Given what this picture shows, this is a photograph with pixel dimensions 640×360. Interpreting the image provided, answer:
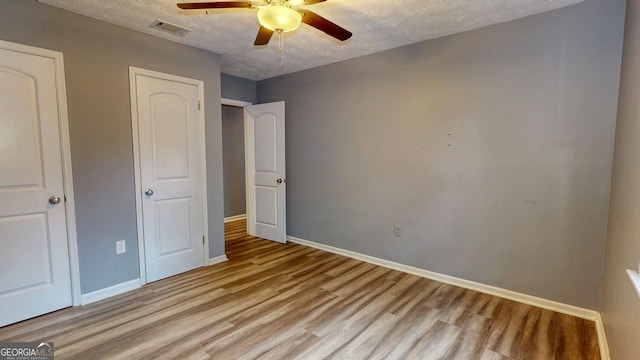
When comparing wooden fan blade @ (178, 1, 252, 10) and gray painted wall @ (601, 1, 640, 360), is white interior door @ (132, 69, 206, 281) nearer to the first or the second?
wooden fan blade @ (178, 1, 252, 10)

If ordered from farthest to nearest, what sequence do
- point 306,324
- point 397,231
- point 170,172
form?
point 397,231 < point 170,172 < point 306,324

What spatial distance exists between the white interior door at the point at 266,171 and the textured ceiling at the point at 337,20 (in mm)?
1079

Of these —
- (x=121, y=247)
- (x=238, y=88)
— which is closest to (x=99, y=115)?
(x=121, y=247)

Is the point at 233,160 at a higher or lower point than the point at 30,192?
higher

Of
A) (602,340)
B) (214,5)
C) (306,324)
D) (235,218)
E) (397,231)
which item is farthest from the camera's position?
(235,218)

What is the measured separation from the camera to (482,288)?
286cm

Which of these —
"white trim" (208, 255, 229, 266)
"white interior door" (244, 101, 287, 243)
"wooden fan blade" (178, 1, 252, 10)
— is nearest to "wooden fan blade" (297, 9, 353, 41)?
"wooden fan blade" (178, 1, 252, 10)

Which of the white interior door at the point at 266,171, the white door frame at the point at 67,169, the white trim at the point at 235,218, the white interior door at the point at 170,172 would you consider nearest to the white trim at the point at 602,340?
the white interior door at the point at 266,171

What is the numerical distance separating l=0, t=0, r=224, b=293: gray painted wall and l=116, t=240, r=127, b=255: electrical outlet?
0.03m

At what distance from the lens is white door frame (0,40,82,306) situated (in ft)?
7.88

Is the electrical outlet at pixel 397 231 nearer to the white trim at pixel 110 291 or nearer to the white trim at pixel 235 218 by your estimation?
the white trim at pixel 110 291

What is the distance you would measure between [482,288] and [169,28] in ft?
12.7

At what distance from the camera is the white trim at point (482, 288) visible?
2.42 meters

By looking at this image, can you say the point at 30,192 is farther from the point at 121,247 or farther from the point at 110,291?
the point at 110,291
